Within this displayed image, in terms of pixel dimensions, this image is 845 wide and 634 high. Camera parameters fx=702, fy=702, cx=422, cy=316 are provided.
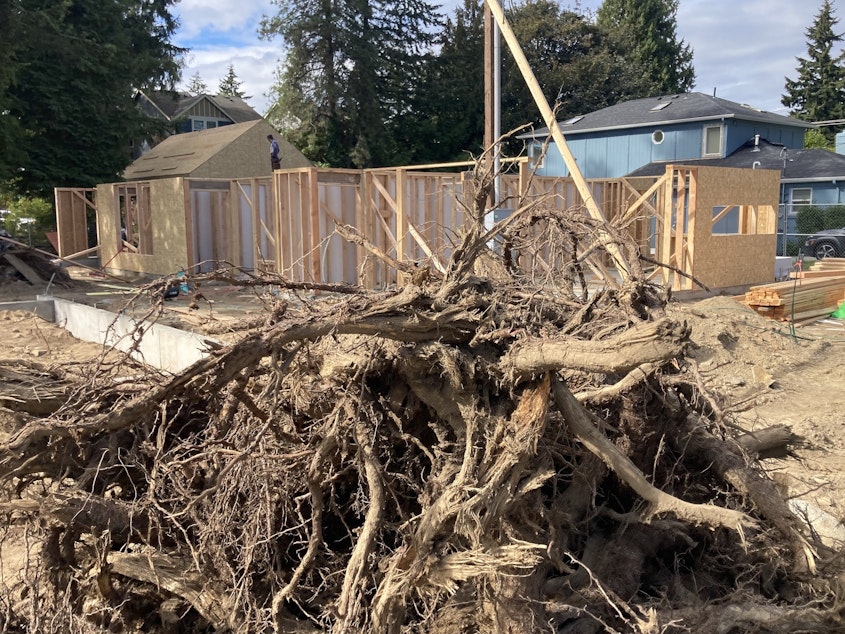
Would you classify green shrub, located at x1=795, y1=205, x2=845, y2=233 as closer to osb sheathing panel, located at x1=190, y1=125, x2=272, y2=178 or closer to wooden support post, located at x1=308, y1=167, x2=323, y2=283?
wooden support post, located at x1=308, y1=167, x2=323, y2=283

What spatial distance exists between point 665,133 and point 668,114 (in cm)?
75

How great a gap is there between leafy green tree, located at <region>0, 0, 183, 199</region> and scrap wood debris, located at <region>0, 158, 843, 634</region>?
17.6 metres

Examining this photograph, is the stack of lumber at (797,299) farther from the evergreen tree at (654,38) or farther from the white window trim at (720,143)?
the evergreen tree at (654,38)

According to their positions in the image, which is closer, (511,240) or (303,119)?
(511,240)

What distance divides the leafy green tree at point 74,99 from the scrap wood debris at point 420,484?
694 inches

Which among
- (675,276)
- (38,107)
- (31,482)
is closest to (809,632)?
(31,482)

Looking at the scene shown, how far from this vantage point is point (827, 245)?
21.8 meters

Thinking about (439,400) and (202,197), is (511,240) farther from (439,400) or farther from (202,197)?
(202,197)

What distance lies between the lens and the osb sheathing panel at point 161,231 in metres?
17.3

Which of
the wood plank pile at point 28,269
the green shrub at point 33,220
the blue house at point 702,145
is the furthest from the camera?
the green shrub at point 33,220

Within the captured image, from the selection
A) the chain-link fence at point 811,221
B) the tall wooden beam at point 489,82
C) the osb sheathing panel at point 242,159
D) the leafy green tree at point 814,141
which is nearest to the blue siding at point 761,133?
the chain-link fence at point 811,221

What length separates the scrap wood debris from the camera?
253 centimetres

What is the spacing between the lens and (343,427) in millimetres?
2830

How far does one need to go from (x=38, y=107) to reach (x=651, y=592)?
73.4 feet
